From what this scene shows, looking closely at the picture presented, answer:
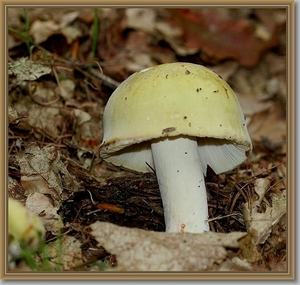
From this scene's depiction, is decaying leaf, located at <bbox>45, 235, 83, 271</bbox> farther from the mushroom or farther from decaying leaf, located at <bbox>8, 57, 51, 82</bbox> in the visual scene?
decaying leaf, located at <bbox>8, 57, 51, 82</bbox>

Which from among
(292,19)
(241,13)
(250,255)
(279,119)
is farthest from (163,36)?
(250,255)

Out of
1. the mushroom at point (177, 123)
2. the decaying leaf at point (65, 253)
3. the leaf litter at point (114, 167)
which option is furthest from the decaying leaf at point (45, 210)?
the mushroom at point (177, 123)

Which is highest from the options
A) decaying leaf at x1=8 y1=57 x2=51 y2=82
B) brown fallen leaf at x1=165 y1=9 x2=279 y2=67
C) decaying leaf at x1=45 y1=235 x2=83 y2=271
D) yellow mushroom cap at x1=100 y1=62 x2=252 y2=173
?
brown fallen leaf at x1=165 y1=9 x2=279 y2=67

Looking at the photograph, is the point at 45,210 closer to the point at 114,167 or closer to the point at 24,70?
the point at 114,167

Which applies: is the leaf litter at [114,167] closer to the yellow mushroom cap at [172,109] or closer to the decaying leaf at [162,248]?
the decaying leaf at [162,248]

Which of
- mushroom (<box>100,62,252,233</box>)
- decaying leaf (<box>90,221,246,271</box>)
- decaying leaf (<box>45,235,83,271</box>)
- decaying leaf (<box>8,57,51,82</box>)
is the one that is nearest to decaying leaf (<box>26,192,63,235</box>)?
decaying leaf (<box>45,235,83,271</box>)

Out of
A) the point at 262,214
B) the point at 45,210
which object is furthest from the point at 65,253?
the point at 262,214

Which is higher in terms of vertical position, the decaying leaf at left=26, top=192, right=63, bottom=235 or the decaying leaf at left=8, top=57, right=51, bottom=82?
the decaying leaf at left=8, top=57, right=51, bottom=82
